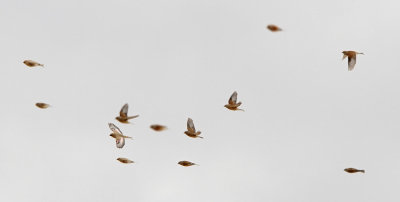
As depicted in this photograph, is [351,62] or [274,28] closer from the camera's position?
[274,28]

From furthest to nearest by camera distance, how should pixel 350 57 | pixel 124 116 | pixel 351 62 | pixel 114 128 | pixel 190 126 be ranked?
pixel 114 128 < pixel 190 126 < pixel 350 57 < pixel 351 62 < pixel 124 116

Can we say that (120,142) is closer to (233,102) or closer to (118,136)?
(118,136)

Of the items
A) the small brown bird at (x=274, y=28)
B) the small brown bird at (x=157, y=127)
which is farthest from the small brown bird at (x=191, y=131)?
the small brown bird at (x=274, y=28)

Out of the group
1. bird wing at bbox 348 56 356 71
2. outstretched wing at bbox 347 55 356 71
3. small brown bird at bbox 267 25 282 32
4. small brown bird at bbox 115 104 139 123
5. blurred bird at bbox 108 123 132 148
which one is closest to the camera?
small brown bird at bbox 267 25 282 32

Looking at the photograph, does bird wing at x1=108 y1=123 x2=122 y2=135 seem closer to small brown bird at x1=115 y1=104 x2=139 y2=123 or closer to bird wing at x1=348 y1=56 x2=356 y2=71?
small brown bird at x1=115 y1=104 x2=139 y2=123

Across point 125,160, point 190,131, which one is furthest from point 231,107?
point 125,160

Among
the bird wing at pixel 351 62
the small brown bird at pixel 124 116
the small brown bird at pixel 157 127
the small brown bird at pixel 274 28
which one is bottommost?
the small brown bird at pixel 157 127

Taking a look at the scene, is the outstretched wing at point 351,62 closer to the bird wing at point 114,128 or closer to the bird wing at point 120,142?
the bird wing at point 120,142

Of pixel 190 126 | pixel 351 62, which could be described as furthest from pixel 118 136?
pixel 351 62

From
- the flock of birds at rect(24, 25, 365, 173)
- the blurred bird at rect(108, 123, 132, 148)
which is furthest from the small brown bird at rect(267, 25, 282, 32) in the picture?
the blurred bird at rect(108, 123, 132, 148)

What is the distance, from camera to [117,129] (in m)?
106

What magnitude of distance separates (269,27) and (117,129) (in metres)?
31.4

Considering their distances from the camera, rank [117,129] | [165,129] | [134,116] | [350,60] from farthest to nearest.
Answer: [117,129] < [350,60] < [134,116] < [165,129]

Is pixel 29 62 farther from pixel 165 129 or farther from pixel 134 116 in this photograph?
pixel 165 129
